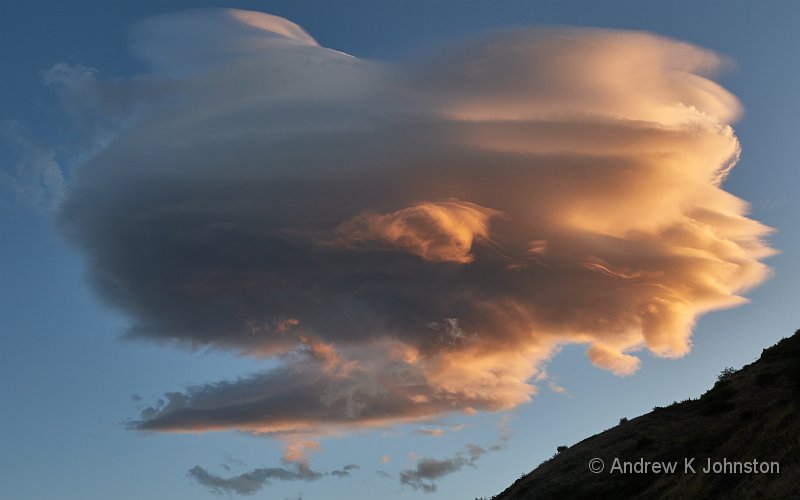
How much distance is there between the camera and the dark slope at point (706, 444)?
34947mm

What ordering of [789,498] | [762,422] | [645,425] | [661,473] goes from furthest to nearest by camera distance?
[645,425]
[661,473]
[762,422]
[789,498]

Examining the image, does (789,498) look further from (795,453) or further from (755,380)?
(755,380)

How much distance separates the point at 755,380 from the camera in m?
55.7

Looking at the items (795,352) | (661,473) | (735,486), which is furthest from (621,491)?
(795,352)

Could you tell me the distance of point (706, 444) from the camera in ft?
161

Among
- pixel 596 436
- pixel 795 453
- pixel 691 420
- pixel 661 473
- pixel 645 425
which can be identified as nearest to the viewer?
pixel 795 453

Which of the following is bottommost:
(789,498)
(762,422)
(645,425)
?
(789,498)

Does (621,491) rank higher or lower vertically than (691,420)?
lower

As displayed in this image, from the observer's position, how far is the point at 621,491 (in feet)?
155

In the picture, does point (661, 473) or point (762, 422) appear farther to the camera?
point (661, 473)

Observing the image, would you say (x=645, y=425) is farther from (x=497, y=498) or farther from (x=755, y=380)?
(x=497, y=498)

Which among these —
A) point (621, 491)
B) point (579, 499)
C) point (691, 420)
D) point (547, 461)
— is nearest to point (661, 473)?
point (621, 491)

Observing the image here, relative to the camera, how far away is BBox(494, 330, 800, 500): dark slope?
34.9 m

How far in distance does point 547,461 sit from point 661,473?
59.3ft
